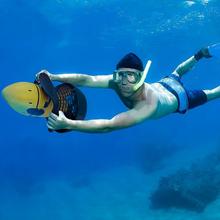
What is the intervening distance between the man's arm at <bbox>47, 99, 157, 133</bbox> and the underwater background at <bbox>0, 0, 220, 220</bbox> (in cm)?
1602

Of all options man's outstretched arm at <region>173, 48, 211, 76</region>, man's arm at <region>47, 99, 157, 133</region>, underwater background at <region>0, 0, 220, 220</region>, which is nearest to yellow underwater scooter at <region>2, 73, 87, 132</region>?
man's arm at <region>47, 99, 157, 133</region>

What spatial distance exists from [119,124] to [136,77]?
0.81 m

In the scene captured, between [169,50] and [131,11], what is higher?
[169,50]

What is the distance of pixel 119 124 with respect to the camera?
20.2 feet

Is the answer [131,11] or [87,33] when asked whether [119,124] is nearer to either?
[131,11]

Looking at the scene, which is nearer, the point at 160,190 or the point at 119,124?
the point at 119,124

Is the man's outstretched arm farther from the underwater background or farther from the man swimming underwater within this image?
the underwater background

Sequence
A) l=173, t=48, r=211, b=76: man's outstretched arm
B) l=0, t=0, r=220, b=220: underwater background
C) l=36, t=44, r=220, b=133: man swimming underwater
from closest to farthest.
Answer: l=36, t=44, r=220, b=133: man swimming underwater, l=173, t=48, r=211, b=76: man's outstretched arm, l=0, t=0, r=220, b=220: underwater background

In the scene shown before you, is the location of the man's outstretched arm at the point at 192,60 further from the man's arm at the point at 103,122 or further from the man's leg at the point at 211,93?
the man's arm at the point at 103,122

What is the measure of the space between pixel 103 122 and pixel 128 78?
839 mm

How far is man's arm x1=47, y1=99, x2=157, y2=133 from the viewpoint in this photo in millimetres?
5883

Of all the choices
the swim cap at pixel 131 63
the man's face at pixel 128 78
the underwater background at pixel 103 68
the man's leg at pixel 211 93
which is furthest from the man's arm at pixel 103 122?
the underwater background at pixel 103 68

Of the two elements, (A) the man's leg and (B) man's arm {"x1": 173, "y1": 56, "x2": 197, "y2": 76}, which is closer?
(A) the man's leg

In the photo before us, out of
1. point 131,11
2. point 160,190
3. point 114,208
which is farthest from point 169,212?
point 131,11
